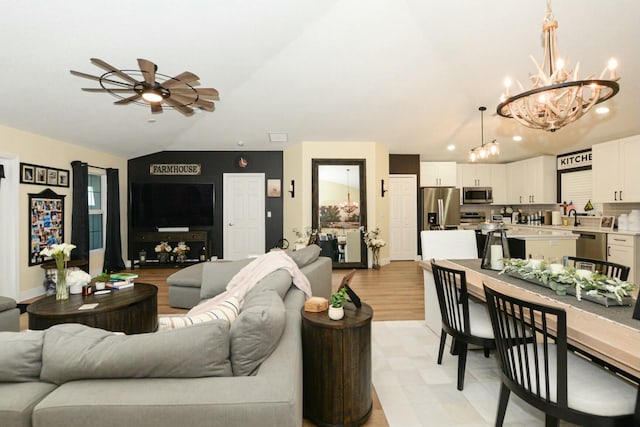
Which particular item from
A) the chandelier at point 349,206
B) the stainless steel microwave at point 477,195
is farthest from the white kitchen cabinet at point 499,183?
the chandelier at point 349,206

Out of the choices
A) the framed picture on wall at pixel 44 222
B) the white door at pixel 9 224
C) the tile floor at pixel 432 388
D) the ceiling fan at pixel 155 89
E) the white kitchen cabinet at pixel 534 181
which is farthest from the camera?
the white kitchen cabinet at pixel 534 181

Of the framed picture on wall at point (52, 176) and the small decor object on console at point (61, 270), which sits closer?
the small decor object on console at point (61, 270)

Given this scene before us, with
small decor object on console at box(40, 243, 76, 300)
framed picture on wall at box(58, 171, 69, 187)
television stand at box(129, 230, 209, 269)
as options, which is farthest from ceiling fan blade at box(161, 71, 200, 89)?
television stand at box(129, 230, 209, 269)

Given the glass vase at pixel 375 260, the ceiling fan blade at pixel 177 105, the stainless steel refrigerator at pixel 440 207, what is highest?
the ceiling fan blade at pixel 177 105

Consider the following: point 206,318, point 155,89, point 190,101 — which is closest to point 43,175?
point 190,101

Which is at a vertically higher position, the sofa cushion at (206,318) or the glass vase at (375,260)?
the sofa cushion at (206,318)

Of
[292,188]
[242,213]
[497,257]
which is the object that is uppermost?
[292,188]

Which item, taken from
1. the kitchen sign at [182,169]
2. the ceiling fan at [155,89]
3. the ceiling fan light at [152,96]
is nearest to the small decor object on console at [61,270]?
the ceiling fan at [155,89]

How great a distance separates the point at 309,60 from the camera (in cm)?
438

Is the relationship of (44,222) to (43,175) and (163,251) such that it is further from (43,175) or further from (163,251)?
(163,251)

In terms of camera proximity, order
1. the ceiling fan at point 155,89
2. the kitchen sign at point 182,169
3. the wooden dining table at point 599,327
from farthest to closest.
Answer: the kitchen sign at point 182,169, the ceiling fan at point 155,89, the wooden dining table at point 599,327

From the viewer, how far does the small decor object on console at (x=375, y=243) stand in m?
6.77

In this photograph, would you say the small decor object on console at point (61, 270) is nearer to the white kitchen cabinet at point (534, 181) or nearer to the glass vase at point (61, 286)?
the glass vase at point (61, 286)

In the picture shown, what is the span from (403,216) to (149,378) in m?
7.14
